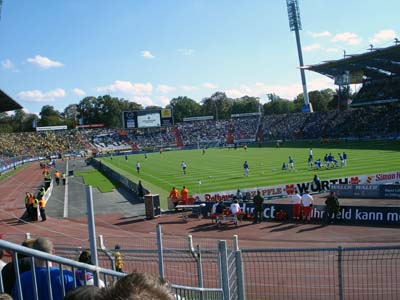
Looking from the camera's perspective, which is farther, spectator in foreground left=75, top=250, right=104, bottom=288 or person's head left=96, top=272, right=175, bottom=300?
spectator in foreground left=75, top=250, right=104, bottom=288

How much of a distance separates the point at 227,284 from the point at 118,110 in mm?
152957

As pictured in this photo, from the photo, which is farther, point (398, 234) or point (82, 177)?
point (82, 177)

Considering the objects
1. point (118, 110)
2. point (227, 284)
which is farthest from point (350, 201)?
point (118, 110)

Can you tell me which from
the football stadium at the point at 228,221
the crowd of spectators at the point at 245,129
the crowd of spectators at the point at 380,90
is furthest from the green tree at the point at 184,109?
the crowd of spectators at the point at 380,90

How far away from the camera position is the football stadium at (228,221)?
4.22 metres

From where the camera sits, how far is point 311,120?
304ft

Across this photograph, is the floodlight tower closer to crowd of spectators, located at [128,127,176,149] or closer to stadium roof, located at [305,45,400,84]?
stadium roof, located at [305,45,400,84]

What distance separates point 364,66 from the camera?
254 feet

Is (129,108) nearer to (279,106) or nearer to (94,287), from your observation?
(279,106)

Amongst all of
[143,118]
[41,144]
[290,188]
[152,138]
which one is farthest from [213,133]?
[290,188]

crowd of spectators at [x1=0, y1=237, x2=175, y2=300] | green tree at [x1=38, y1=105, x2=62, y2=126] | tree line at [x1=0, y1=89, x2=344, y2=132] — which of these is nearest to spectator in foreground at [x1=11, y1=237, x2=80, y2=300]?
crowd of spectators at [x1=0, y1=237, x2=175, y2=300]

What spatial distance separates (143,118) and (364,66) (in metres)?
47.7

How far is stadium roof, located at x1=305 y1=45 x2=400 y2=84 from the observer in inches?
2596

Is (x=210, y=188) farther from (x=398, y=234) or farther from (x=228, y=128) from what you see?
(x=228, y=128)
